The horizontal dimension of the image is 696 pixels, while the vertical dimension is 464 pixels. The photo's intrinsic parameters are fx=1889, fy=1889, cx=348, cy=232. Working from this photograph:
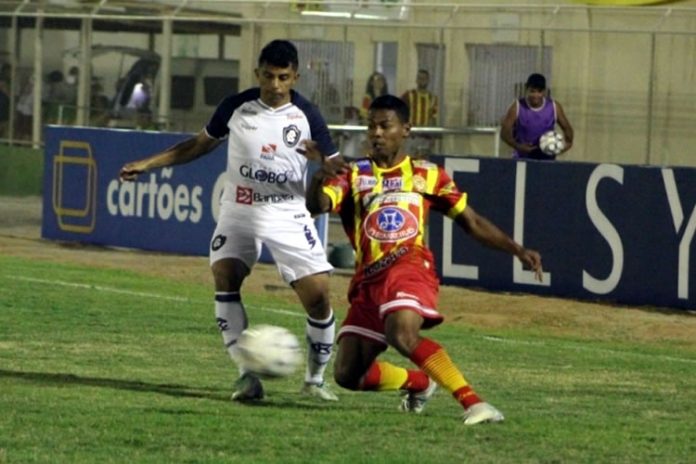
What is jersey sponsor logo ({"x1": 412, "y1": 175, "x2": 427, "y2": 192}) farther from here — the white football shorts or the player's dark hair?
the player's dark hair

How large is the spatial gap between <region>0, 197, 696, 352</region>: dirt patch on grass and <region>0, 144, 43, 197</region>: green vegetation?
599 cm

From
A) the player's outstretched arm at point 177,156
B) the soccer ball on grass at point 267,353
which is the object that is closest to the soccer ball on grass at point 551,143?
the player's outstretched arm at point 177,156

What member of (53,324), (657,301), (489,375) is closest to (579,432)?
(489,375)

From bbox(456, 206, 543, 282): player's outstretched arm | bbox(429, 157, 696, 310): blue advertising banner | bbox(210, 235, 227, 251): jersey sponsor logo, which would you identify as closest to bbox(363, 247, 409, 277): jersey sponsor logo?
bbox(456, 206, 543, 282): player's outstretched arm

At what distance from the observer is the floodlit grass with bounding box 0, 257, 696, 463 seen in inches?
332

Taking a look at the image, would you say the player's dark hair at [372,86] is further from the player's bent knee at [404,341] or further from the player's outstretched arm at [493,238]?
the player's bent knee at [404,341]

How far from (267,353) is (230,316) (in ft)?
1.93

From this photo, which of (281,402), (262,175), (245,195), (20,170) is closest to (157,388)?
(281,402)

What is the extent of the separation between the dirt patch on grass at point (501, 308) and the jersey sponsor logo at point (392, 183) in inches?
228

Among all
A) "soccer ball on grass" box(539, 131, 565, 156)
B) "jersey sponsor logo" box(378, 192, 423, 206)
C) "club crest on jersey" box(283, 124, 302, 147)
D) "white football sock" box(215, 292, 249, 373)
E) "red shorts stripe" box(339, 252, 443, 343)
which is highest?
"club crest on jersey" box(283, 124, 302, 147)

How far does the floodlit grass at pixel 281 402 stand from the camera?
843 centimetres

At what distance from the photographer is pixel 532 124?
20.1 m

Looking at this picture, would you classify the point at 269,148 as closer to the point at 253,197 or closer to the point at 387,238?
the point at 253,197

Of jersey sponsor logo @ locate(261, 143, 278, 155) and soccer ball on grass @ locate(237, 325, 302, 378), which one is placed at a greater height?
jersey sponsor logo @ locate(261, 143, 278, 155)
